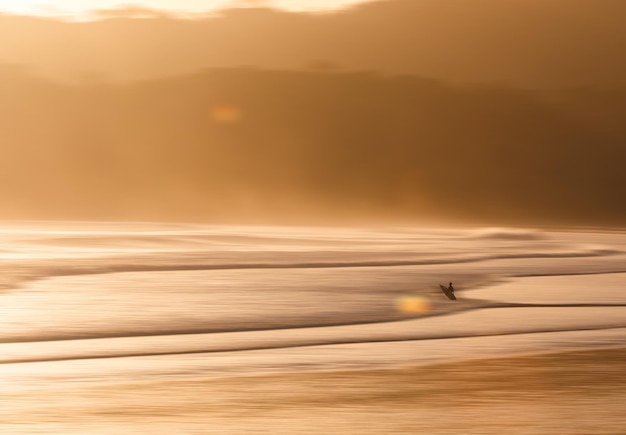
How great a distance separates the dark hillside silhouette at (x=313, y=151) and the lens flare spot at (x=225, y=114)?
0.49ft

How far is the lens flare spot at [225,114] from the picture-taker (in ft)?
288

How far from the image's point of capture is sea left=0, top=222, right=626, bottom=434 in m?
6.68

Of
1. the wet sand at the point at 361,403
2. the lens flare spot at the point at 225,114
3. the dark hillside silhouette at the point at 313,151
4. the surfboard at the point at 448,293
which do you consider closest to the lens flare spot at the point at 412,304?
the surfboard at the point at 448,293

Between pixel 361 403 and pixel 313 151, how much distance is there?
76717mm

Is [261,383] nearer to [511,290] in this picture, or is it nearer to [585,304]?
[585,304]

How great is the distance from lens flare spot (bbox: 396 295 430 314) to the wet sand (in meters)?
4.42

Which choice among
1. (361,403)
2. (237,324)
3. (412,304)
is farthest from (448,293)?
(361,403)

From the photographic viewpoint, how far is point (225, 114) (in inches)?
3533

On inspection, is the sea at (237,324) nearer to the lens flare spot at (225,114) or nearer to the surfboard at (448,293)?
the surfboard at (448,293)

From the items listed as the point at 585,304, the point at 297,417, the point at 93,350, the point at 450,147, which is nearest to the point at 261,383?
the point at 297,417

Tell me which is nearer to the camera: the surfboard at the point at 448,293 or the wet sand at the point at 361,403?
the wet sand at the point at 361,403

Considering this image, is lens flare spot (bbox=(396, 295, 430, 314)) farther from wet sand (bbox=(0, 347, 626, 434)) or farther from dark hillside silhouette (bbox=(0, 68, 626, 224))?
dark hillside silhouette (bbox=(0, 68, 626, 224))

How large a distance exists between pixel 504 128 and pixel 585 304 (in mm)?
70054

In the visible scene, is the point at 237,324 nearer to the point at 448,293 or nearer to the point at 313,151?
the point at 448,293
